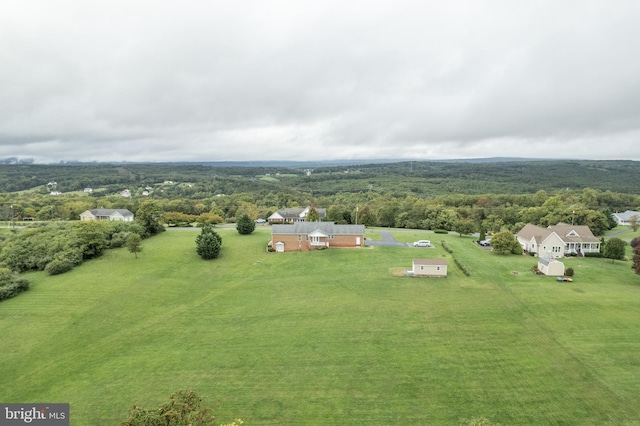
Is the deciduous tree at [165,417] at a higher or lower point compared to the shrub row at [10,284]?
higher

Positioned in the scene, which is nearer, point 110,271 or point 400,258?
point 110,271

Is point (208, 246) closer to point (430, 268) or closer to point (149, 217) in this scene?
point (149, 217)

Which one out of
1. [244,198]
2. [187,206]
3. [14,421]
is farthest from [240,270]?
[244,198]

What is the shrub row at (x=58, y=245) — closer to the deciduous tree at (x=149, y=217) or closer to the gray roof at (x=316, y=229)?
the deciduous tree at (x=149, y=217)

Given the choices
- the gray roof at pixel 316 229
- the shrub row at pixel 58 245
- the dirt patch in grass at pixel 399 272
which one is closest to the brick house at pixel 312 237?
the gray roof at pixel 316 229

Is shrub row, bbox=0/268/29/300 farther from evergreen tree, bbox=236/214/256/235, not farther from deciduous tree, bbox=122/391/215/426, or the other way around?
deciduous tree, bbox=122/391/215/426

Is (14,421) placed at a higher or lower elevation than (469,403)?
higher

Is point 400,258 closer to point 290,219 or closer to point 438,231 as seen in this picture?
point 438,231

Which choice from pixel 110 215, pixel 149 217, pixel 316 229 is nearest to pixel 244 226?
pixel 316 229
